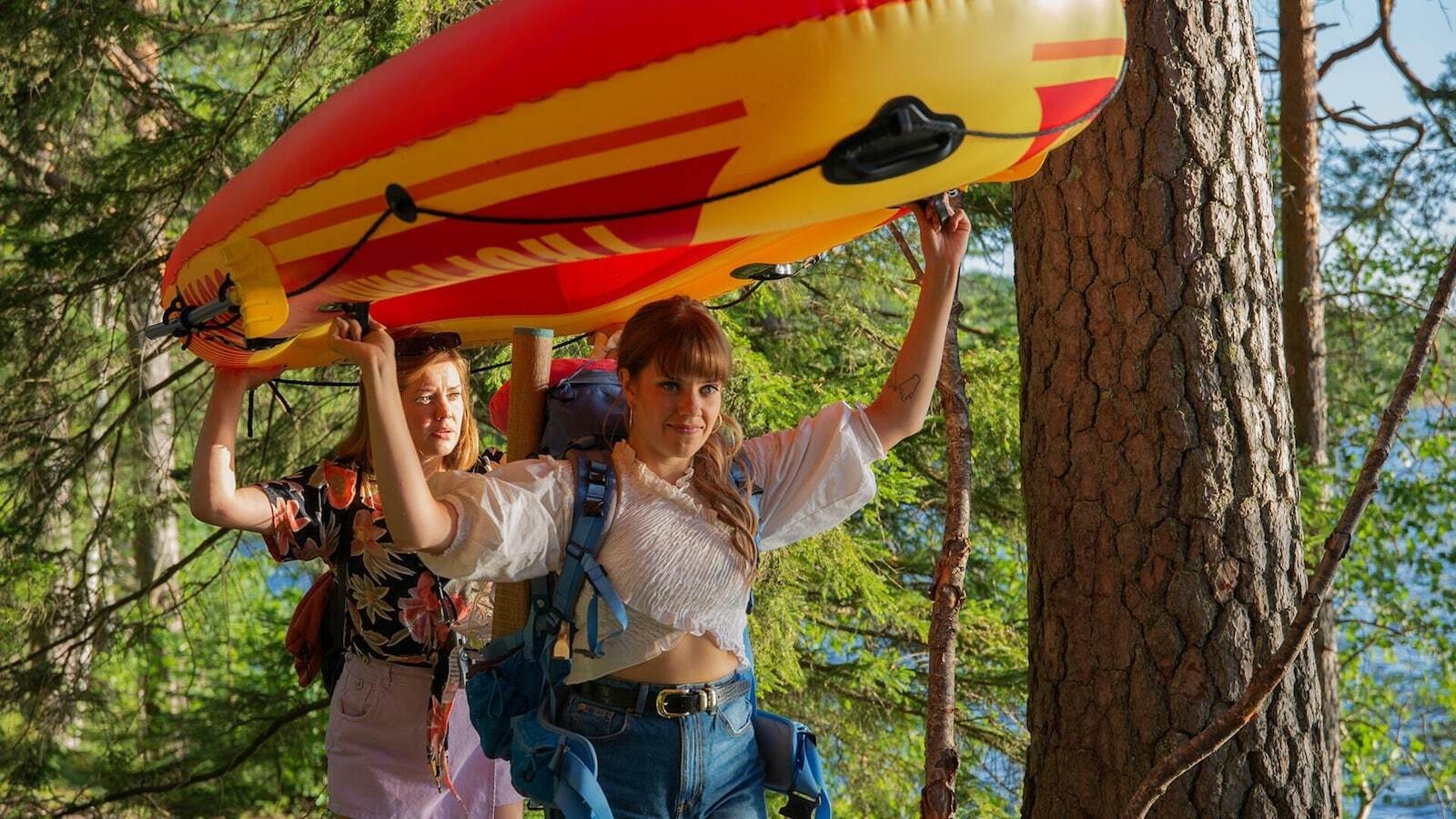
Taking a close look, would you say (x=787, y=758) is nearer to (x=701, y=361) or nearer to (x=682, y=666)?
(x=682, y=666)

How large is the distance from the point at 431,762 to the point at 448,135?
1.28m

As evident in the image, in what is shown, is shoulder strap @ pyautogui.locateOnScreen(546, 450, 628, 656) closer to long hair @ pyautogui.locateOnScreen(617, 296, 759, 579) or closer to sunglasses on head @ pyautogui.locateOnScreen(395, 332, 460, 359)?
long hair @ pyautogui.locateOnScreen(617, 296, 759, 579)

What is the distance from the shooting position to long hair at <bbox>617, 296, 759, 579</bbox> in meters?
1.88

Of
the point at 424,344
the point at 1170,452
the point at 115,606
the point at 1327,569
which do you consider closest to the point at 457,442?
the point at 424,344

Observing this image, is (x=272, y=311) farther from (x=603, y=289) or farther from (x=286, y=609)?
(x=286, y=609)

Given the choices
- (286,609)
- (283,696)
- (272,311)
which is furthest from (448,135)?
(286,609)

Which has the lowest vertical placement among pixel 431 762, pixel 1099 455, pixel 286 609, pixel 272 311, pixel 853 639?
pixel 431 762

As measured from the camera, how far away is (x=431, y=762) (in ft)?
7.93

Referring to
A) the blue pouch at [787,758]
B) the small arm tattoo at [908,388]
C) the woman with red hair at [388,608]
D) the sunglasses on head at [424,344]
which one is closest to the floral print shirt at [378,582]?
the woman with red hair at [388,608]

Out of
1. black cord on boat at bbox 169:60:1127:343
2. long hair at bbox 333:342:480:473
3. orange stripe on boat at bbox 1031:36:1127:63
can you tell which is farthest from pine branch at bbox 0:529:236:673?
orange stripe on boat at bbox 1031:36:1127:63

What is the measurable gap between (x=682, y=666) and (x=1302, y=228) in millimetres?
6040

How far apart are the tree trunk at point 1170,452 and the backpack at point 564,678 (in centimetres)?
73

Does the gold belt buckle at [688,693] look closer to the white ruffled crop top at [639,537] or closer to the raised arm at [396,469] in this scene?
the white ruffled crop top at [639,537]

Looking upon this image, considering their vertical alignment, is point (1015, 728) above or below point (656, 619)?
above
